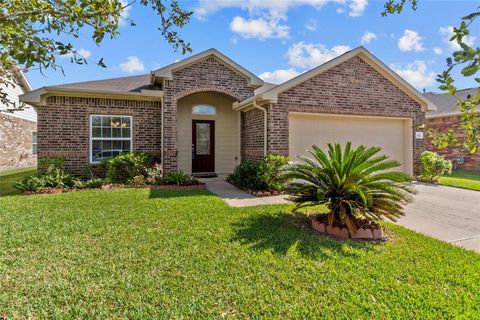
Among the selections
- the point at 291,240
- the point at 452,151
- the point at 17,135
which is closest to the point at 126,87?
the point at 291,240

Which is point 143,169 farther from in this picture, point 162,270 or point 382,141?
point 382,141

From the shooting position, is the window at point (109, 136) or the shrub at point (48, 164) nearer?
the shrub at point (48, 164)

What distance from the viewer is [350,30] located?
742 centimetres

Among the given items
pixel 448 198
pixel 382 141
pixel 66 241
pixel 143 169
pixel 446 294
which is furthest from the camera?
pixel 382 141

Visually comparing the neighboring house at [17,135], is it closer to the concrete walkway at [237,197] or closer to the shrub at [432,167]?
the concrete walkway at [237,197]

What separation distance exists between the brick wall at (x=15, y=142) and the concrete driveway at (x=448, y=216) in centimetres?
1875

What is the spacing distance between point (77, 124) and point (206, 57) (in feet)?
17.5

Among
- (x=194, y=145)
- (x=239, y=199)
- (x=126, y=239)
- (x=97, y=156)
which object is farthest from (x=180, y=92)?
(x=126, y=239)

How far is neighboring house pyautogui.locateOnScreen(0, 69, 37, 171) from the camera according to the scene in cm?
1515

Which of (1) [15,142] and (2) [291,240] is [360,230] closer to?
(2) [291,240]

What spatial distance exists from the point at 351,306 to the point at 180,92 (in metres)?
9.21

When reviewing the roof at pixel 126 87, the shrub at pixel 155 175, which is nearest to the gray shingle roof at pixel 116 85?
the roof at pixel 126 87

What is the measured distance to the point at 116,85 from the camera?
1098 cm

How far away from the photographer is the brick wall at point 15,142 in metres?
15.1
